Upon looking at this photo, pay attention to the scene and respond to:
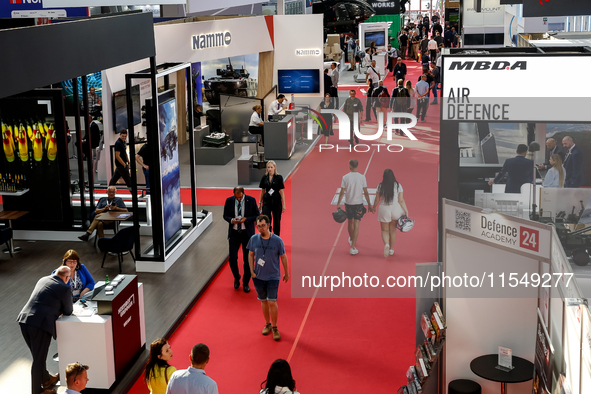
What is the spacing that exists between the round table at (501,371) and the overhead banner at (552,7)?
13.6 feet

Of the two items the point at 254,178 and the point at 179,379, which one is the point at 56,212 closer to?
the point at 254,178

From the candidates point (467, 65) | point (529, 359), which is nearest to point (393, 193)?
point (467, 65)

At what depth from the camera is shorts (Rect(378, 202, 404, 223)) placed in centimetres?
737

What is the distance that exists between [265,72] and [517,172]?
11.3 metres

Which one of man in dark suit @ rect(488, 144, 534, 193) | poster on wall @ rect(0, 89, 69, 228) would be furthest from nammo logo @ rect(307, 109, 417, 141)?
poster on wall @ rect(0, 89, 69, 228)

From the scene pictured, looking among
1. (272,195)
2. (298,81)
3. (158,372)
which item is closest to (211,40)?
(298,81)

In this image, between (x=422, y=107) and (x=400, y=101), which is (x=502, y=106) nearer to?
(x=400, y=101)

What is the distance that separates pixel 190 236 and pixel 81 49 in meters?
4.33

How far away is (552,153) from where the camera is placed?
7801 mm

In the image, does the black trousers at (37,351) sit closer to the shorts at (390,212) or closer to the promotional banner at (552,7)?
the shorts at (390,212)

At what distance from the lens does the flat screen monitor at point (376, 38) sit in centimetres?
3002

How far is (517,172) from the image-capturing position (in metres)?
7.21

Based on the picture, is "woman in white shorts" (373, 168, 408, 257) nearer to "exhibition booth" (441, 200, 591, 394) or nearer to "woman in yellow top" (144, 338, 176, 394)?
"exhibition booth" (441, 200, 591, 394)

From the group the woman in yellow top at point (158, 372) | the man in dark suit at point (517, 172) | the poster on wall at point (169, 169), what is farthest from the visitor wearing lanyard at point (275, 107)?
the woman in yellow top at point (158, 372)
